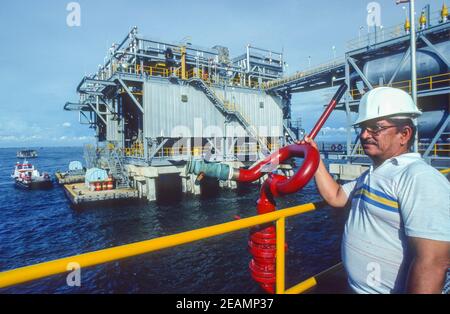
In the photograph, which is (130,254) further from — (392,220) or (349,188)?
(349,188)

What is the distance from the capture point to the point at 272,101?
35.5 meters

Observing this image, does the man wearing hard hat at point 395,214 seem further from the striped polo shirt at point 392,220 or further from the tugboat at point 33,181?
the tugboat at point 33,181

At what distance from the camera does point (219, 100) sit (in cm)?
2948

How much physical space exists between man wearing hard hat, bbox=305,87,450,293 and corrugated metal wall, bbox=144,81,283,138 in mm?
25713

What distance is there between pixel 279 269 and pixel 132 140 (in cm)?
3346

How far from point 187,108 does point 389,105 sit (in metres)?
27.5

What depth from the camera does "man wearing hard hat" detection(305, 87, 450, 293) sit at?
166 centimetres

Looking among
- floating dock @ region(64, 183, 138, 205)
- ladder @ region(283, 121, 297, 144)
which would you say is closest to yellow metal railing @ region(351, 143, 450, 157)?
ladder @ region(283, 121, 297, 144)

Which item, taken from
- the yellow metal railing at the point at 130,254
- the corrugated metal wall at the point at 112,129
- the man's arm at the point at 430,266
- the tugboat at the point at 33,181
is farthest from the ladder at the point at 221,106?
the tugboat at the point at 33,181

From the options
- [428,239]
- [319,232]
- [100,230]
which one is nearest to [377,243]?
[428,239]

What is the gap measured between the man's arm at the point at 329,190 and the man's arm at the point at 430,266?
1.25 m

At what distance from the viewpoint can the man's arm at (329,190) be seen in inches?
117

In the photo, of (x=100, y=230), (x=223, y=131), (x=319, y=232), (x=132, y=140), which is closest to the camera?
(x=319, y=232)
